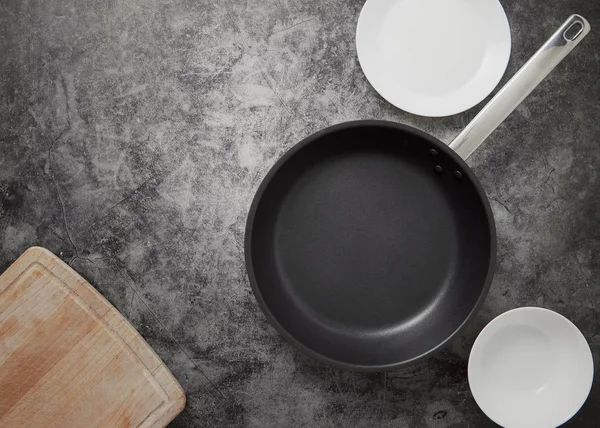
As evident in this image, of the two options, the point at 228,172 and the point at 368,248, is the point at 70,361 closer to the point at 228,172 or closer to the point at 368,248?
the point at 228,172

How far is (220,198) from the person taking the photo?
1.07 metres

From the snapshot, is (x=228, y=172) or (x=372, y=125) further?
(x=228, y=172)

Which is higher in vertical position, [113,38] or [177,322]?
[113,38]

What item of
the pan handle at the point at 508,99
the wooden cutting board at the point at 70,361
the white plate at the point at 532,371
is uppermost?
the pan handle at the point at 508,99

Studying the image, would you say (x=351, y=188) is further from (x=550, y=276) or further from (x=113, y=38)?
(x=113, y=38)

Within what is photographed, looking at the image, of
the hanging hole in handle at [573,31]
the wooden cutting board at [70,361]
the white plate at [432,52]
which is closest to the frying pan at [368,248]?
the hanging hole in handle at [573,31]

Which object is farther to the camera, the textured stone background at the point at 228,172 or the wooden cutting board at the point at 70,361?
the textured stone background at the point at 228,172

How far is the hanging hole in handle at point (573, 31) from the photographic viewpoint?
95 cm

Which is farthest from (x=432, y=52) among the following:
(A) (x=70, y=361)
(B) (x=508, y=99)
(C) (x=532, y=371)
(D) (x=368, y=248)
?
(A) (x=70, y=361)

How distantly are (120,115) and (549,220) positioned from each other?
2.88ft

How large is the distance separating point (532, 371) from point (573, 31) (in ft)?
2.07

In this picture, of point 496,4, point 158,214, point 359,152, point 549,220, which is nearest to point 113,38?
point 158,214

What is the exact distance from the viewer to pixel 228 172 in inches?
42.1

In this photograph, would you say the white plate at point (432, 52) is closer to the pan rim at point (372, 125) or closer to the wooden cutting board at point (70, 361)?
the pan rim at point (372, 125)
